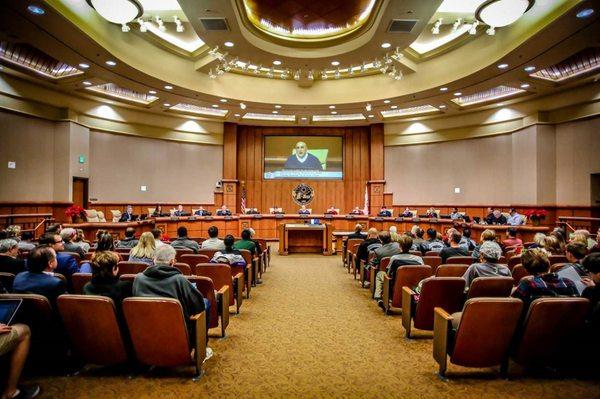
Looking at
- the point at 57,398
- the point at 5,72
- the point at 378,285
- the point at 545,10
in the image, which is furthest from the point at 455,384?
the point at 5,72

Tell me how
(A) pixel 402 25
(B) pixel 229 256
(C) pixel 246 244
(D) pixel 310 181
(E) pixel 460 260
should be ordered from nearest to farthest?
(E) pixel 460 260
(B) pixel 229 256
(C) pixel 246 244
(A) pixel 402 25
(D) pixel 310 181

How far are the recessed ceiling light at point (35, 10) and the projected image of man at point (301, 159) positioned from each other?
10052 mm

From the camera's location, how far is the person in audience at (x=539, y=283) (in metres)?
2.83

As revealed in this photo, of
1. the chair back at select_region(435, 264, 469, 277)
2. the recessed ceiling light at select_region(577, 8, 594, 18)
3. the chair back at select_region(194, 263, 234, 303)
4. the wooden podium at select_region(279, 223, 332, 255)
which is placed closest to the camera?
the chair back at select_region(435, 264, 469, 277)

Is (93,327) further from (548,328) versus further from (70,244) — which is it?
(548,328)

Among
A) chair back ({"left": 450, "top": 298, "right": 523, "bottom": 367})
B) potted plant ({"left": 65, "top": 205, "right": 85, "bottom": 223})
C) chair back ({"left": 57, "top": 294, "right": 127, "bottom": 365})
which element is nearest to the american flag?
potted plant ({"left": 65, "top": 205, "right": 85, "bottom": 223})

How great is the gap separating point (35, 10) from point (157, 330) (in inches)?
248

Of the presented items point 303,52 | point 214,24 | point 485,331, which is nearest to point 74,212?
point 214,24

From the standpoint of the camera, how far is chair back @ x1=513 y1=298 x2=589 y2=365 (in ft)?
8.69

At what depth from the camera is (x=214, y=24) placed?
732cm

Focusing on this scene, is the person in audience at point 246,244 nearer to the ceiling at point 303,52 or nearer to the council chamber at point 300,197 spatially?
the council chamber at point 300,197

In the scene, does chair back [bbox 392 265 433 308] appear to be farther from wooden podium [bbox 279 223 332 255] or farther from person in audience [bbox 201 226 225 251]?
wooden podium [bbox 279 223 332 255]

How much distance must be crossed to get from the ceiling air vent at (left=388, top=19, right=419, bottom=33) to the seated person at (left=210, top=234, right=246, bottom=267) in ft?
17.9

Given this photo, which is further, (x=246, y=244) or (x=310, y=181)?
(x=310, y=181)
